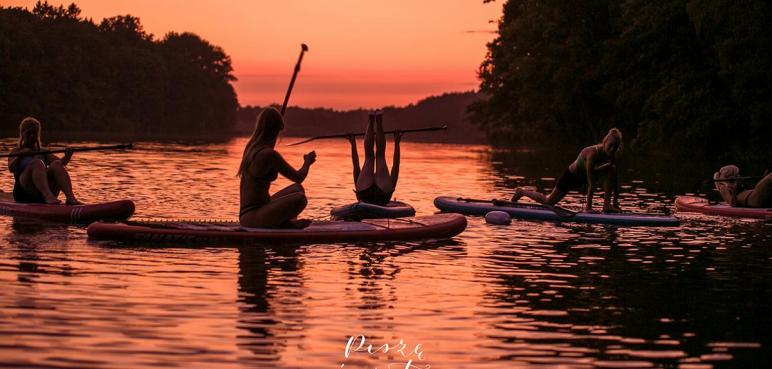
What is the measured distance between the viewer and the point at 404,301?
12.7 m

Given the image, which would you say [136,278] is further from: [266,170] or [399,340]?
[399,340]

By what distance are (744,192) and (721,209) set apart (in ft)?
1.90

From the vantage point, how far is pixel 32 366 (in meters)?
9.24

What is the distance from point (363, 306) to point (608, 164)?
10421 millimetres

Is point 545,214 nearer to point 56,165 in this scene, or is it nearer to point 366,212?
point 366,212

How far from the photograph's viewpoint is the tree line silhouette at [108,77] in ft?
379

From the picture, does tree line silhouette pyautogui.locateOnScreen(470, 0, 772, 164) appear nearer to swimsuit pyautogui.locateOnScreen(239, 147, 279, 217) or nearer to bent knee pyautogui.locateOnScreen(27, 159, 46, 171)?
bent knee pyautogui.locateOnScreen(27, 159, 46, 171)

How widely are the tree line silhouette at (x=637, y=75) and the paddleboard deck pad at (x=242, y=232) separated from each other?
30.6 metres

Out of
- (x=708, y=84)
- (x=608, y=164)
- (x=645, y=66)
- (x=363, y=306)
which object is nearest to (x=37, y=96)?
(x=645, y=66)

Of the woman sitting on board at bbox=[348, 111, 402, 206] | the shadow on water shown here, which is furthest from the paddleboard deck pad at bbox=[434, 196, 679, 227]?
the shadow on water

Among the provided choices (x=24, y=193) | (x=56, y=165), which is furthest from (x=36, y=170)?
(x=24, y=193)

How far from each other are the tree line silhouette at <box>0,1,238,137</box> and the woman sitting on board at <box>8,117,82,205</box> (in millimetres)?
93333

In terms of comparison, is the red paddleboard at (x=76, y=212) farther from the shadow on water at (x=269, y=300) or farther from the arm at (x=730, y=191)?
the arm at (x=730, y=191)

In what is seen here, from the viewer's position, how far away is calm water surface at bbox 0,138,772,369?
394 inches
